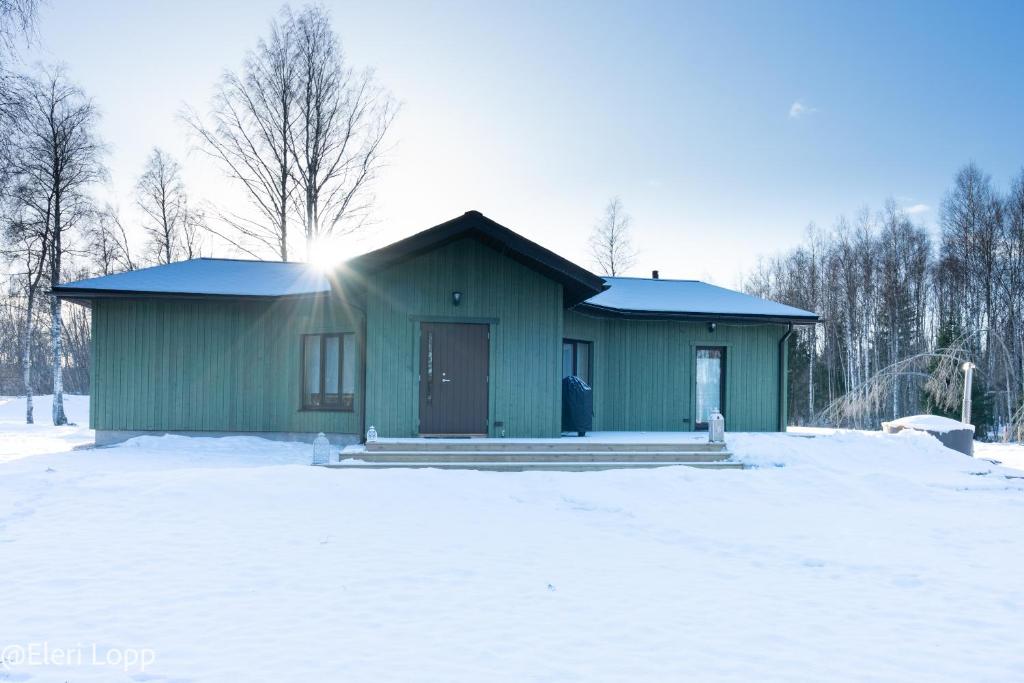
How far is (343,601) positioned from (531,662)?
61.5 inches

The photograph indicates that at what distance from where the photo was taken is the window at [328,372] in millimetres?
12406

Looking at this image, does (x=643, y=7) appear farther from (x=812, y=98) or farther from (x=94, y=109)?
(x=94, y=109)

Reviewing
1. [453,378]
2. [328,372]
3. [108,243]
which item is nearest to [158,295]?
[328,372]

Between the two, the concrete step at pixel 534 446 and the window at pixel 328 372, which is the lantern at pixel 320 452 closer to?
the concrete step at pixel 534 446

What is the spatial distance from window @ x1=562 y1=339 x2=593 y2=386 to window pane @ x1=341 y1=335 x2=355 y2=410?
14.0 feet

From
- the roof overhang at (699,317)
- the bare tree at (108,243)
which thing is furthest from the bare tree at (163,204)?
the roof overhang at (699,317)

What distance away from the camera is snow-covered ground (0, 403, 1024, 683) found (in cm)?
342

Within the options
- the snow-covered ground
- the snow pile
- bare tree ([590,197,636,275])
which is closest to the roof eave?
the snow pile

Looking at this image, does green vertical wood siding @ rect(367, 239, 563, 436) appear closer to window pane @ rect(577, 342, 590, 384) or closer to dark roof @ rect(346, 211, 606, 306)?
dark roof @ rect(346, 211, 606, 306)

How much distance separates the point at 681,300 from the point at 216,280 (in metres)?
10.4

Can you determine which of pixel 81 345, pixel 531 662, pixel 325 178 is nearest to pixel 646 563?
pixel 531 662

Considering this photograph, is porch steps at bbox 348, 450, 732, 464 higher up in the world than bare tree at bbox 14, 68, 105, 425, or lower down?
lower down

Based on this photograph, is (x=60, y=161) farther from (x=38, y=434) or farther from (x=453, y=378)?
(x=453, y=378)

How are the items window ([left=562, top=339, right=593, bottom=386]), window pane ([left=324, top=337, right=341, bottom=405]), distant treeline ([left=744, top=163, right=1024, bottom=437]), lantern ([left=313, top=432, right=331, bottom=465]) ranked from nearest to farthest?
lantern ([left=313, top=432, right=331, bottom=465]) < window pane ([left=324, top=337, right=341, bottom=405]) < window ([left=562, top=339, right=593, bottom=386]) < distant treeline ([left=744, top=163, right=1024, bottom=437])
